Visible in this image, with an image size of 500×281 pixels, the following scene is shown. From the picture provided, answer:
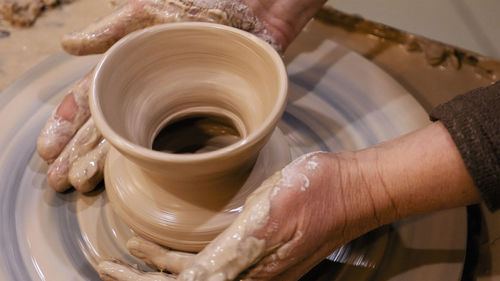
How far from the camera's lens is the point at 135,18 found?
1287 millimetres

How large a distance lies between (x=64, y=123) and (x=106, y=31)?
283 mm

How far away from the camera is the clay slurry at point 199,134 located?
125 centimetres

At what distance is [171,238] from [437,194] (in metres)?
0.58

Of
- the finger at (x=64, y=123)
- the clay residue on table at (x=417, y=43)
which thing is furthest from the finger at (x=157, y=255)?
the clay residue on table at (x=417, y=43)

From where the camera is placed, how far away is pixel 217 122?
1.27 m

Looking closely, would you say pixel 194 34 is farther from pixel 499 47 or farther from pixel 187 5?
pixel 499 47

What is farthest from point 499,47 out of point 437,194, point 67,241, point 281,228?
point 67,241

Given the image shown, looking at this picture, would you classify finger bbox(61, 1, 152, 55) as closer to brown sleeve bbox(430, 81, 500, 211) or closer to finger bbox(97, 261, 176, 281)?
finger bbox(97, 261, 176, 281)

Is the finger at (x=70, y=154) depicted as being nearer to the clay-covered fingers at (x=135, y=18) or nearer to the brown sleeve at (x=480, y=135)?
the clay-covered fingers at (x=135, y=18)

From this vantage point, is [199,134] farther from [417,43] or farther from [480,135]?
[417,43]

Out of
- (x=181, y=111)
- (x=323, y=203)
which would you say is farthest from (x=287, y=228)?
(x=181, y=111)

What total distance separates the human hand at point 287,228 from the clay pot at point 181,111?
9 centimetres

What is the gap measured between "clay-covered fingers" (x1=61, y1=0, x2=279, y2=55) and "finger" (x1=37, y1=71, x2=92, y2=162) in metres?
0.10

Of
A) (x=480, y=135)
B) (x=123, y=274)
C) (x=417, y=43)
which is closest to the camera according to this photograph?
(x=480, y=135)
